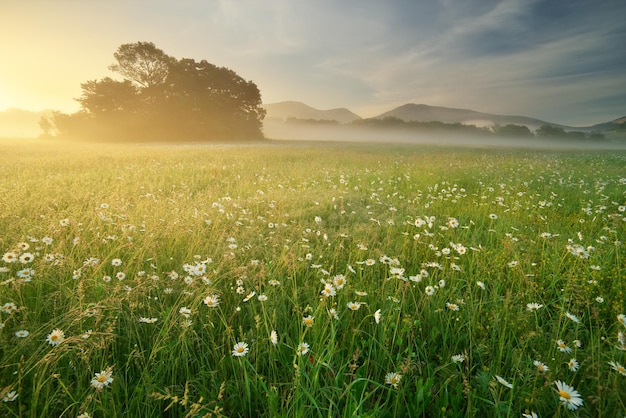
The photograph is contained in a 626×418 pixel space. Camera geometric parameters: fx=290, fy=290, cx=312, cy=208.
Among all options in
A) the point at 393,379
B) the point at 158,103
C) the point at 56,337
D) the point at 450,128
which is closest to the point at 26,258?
the point at 56,337

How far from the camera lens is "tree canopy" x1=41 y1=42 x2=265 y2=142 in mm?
42000

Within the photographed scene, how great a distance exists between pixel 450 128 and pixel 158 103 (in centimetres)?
8554

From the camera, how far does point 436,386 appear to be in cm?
178

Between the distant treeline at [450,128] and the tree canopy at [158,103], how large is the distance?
1897 inches

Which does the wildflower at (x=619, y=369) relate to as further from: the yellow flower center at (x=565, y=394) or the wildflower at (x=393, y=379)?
the wildflower at (x=393, y=379)

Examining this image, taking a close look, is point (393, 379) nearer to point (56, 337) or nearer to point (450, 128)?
point (56, 337)

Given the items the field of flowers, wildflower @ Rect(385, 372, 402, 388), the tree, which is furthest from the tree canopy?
wildflower @ Rect(385, 372, 402, 388)

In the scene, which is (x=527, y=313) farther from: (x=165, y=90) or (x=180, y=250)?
(x=165, y=90)

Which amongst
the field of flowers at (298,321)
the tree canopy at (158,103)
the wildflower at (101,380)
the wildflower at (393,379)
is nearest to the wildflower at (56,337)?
the field of flowers at (298,321)

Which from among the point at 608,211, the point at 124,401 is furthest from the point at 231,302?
the point at 608,211

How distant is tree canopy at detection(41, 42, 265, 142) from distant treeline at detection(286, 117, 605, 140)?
48.2 meters

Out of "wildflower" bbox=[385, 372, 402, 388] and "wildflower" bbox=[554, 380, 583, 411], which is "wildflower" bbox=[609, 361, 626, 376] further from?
"wildflower" bbox=[385, 372, 402, 388]

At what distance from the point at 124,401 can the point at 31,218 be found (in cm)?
419

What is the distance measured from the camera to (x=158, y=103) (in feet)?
147
